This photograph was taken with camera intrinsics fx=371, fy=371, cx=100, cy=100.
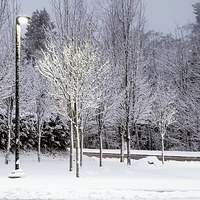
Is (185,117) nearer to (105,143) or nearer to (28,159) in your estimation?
(105,143)

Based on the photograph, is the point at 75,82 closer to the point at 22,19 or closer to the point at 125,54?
the point at 22,19

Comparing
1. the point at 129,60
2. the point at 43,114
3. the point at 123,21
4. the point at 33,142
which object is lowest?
the point at 33,142

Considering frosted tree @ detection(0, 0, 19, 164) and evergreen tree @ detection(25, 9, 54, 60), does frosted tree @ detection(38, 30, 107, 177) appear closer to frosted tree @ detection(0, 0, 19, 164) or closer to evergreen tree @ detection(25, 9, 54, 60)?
frosted tree @ detection(0, 0, 19, 164)

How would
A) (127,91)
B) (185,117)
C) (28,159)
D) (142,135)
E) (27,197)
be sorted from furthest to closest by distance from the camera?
1. (142,135)
2. (185,117)
3. (28,159)
4. (127,91)
5. (27,197)

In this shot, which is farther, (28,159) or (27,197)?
(28,159)

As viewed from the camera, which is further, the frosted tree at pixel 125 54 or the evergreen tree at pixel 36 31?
the evergreen tree at pixel 36 31

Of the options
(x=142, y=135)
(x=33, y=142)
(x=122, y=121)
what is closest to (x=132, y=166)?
(x=122, y=121)

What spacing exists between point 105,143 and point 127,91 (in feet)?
81.4

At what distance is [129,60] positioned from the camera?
2639 centimetres

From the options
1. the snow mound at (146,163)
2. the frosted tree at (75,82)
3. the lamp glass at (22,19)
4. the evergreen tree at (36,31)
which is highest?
the evergreen tree at (36,31)

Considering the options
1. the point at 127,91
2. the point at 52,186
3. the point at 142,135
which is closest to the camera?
the point at 52,186

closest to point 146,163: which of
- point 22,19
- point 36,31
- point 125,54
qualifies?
point 125,54

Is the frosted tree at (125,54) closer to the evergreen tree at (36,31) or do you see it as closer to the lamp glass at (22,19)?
the lamp glass at (22,19)

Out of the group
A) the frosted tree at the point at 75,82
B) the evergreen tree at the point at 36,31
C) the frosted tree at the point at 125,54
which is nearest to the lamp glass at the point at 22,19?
the frosted tree at the point at 75,82
